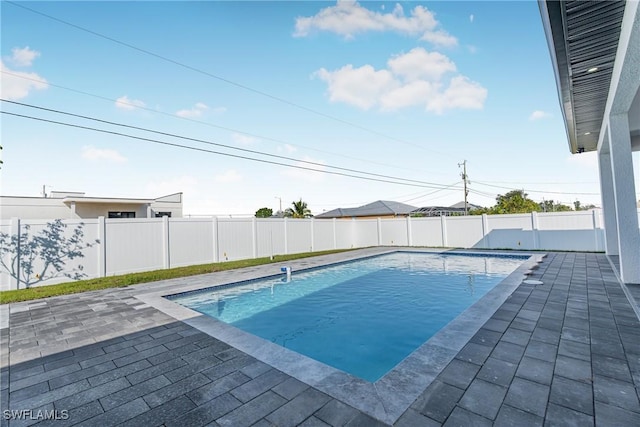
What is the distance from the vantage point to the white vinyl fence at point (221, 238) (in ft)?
24.8

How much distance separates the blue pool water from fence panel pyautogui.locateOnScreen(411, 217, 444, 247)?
5.02 m

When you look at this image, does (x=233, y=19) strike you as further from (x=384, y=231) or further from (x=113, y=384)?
(x=384, y=231)

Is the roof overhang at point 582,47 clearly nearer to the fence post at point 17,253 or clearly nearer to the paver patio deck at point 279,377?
the paver patio deck at point 279,377

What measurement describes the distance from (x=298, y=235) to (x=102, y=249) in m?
8.00

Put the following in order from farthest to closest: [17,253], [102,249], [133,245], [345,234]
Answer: [345,234], [133,245], [102,249], [17,253]

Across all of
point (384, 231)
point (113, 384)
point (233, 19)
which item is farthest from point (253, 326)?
point (384, 231)

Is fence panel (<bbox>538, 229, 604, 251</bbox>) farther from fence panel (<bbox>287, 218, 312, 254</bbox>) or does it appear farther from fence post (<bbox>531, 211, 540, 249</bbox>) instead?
fence panel (<bbox>287, 218, 312, 254</bbox>)

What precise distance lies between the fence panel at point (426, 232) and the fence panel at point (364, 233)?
2279 mm

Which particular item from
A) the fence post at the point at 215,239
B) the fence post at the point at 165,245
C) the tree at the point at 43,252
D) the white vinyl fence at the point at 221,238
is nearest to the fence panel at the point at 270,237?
the white vinyl fence at the point at 221,238

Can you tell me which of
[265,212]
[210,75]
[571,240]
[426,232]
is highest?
[210,75]

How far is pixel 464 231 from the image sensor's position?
14391mm

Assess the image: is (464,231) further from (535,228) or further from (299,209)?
(299,209)

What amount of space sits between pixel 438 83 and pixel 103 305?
43.3ft

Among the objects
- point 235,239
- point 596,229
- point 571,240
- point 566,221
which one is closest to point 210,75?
point 235,239
